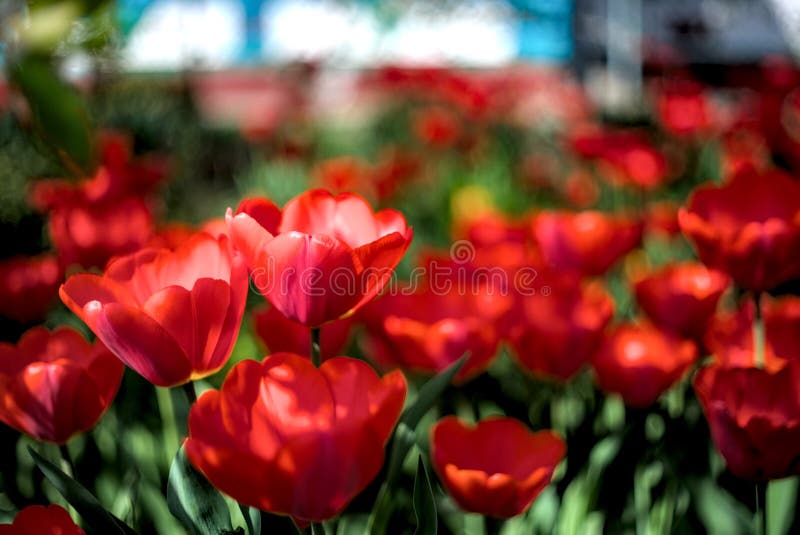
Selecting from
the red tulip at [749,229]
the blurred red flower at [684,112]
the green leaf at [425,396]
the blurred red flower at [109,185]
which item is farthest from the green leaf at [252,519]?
the blurred red flower at [684,112]

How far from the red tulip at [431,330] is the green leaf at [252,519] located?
27 cm

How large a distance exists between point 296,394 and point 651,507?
45 cm

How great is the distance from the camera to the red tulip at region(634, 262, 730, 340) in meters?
0.91

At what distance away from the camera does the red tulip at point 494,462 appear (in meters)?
0.58

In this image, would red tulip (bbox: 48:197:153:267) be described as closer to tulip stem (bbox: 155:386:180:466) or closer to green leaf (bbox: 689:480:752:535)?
tulip stem (bbox: 155:386:180:466)

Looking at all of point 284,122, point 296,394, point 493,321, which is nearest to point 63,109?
point 296,394

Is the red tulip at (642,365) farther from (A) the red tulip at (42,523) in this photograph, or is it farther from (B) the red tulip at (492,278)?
(A) the red tulip at (42,523)

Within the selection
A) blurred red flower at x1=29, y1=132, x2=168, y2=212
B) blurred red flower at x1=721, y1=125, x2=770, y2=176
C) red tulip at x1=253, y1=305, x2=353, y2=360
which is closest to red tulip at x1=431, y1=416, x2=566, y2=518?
red tulip at x1=253, y1=305, x2=353, y2=360

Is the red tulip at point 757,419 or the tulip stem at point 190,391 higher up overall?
the tulip stem at point 190,391

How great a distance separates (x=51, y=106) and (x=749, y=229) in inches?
22.3

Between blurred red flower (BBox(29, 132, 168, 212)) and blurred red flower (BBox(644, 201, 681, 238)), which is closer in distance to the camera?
blurred red flower (BBox(29, 132, 168, 212))

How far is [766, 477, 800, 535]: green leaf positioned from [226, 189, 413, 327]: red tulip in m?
0.45

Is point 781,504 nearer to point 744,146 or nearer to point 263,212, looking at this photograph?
point 263,212

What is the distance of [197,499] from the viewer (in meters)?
0.52
